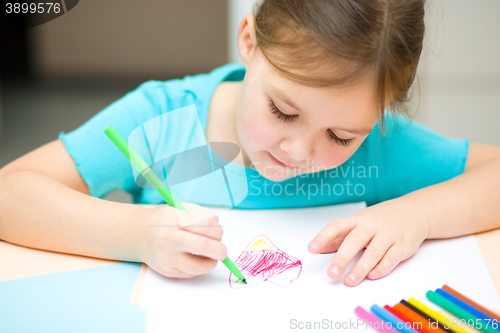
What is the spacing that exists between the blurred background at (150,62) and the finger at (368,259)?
0.70 metres

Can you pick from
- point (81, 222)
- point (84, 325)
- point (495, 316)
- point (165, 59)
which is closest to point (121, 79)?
point (165, 59)

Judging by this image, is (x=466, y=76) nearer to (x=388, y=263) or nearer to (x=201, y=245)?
(x=388, y=263)

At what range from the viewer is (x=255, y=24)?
1.58 feet

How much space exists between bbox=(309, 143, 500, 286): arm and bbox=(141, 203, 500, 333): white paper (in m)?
0.01

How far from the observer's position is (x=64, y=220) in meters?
0.39

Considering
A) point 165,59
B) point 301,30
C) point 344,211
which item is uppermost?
point 301,30

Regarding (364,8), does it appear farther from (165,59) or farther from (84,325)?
(165,59)

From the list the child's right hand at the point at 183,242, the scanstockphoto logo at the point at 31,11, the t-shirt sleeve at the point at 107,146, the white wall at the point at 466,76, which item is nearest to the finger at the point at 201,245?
the child's right hand at the point at 183,242

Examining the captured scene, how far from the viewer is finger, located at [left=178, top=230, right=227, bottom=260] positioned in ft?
1.04

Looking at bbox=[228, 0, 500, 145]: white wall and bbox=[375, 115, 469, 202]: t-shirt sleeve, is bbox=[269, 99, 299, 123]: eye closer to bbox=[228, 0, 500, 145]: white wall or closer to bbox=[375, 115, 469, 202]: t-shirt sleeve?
bbox=[375, 115, 469, 202]: t-shirt sleeve

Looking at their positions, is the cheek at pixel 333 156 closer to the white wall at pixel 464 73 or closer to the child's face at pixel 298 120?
the child's face at pixel 298 120

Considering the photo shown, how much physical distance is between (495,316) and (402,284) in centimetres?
8

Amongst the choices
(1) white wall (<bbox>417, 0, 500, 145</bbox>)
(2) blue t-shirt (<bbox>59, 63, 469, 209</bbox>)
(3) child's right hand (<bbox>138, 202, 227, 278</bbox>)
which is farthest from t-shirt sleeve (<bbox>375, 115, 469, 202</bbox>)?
(1) white wall (<bbox>417, 0, 500, 145</bbox>)

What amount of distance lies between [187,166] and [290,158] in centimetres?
12
